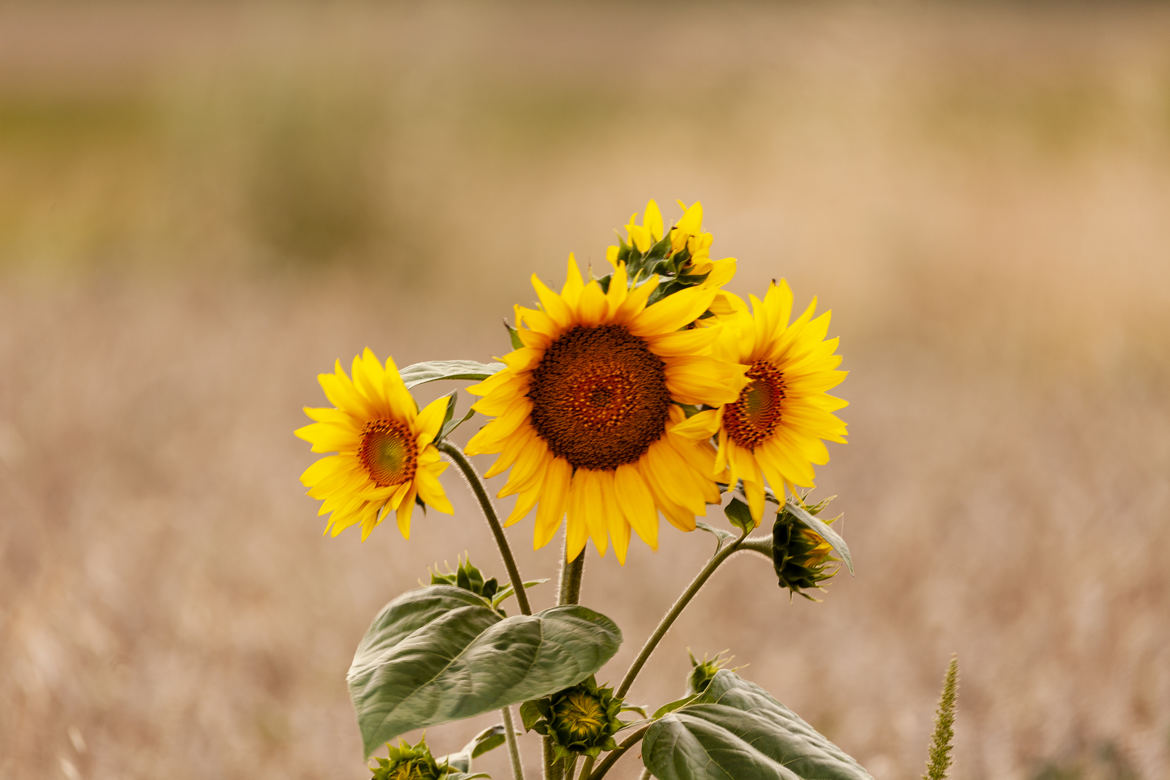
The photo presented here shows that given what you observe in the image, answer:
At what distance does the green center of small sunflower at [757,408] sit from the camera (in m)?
0.70

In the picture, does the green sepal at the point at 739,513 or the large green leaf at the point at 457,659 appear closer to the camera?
the large green leaf at the point at 457,659

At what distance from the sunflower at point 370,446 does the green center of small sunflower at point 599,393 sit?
71 millimetres

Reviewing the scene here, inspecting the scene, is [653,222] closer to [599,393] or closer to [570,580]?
[599,393]

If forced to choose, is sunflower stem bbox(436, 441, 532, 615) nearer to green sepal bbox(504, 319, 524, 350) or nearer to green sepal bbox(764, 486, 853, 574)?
green sepal bbox(504, 319, 524, 350)

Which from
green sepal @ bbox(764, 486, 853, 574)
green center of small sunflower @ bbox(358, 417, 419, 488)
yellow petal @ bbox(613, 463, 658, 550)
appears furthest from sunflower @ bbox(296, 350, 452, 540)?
green sepal @ bbox(764, 486, 853, 574)

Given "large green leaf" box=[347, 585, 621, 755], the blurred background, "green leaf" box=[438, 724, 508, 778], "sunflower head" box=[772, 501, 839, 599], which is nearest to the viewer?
"large green leaf" box=[347, 585, 621, 755]

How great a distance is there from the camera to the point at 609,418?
Answer: 708 mm

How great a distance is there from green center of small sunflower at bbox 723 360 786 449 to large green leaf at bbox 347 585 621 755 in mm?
142

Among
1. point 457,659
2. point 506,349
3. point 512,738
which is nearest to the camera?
point 457,659

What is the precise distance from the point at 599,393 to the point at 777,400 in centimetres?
11

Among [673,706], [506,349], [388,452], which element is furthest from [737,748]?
[506,349]

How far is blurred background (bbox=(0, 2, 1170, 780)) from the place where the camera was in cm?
171

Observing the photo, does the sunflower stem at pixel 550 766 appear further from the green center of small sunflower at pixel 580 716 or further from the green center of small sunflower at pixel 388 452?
the green center of small sunflower at pixel 388 452

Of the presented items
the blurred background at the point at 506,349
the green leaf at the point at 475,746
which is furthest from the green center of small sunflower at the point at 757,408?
the blurred background at the point at 506,349
